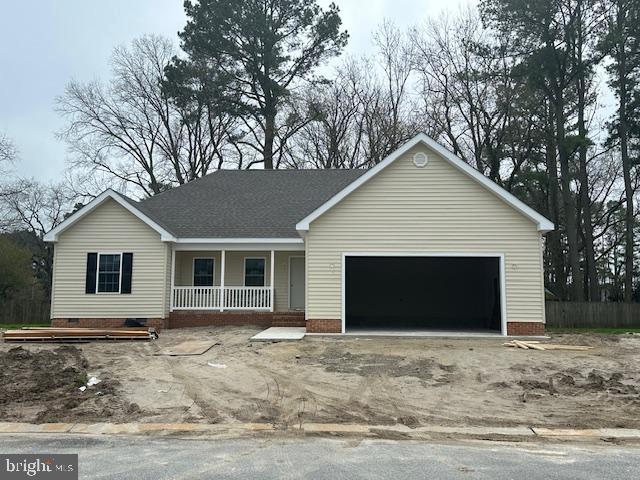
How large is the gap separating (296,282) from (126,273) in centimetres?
597

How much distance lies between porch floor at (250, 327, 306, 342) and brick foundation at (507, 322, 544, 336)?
6048 millimetres

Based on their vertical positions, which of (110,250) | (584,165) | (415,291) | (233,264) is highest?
(584,165)

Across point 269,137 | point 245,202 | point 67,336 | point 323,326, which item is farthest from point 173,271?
point 269,137

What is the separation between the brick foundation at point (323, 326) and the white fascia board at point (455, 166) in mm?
2745

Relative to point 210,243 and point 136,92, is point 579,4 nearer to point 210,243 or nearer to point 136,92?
point 210,243

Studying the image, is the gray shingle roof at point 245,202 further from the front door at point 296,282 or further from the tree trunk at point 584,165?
the tree trunk at point 584,165

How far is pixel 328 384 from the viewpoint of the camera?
32.1ft

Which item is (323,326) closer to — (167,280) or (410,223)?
(410,223)

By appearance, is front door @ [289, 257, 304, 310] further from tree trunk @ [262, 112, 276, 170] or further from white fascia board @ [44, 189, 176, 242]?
tree trunk @ [262, 112, 276, 170]

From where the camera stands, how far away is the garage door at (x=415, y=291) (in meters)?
A: 22.2

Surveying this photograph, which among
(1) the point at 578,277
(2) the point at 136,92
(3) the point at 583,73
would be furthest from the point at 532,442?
(2) the point at 136,92

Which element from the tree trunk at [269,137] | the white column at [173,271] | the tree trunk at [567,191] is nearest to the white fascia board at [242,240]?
the white column at [173,271]

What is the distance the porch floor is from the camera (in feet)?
47.8

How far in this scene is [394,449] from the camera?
6316mm
